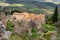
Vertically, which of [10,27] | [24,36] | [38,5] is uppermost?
[10,27]

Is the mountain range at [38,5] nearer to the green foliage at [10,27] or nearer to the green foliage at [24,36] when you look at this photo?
the green foliage at [24,36]

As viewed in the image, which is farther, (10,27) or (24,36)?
(24,36)

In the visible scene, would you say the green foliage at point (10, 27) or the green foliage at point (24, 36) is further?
the green foliage at point (24, 36)

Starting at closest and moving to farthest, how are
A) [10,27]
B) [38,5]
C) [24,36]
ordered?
[10,27] → [24,36] → [38,5]

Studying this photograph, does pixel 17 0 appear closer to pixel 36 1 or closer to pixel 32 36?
pixel 36 1

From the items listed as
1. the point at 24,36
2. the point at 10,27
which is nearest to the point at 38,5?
the point at 24,36

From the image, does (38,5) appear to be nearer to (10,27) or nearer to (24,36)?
(24,36)

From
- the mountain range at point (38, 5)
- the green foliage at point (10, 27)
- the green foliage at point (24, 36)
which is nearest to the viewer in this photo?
the green foliage at point (10, 27)

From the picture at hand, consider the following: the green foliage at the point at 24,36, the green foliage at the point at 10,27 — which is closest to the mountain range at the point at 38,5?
the green foliage at the point at 24,36

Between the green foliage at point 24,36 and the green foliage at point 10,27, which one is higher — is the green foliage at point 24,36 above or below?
below

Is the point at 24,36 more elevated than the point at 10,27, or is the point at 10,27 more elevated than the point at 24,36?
the point at 10,27

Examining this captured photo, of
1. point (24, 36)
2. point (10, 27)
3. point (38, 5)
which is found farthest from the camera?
point (38, 5)
